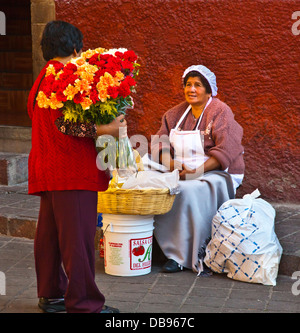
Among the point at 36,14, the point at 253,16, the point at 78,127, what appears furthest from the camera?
the point at 36,14

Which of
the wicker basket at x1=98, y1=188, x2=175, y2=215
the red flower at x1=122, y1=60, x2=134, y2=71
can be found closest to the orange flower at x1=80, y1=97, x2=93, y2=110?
the red flower at x1=122, y1=60, x2=134, y2=71

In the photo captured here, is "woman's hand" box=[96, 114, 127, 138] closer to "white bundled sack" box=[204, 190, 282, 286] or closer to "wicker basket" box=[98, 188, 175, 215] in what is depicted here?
"wicker basket" box=[98, 188, 175, 215]

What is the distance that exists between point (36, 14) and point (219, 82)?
215cm

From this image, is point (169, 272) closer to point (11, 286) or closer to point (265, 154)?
point (11, 286)

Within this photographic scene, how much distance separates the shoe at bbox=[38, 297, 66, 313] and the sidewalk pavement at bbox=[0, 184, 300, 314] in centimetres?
6

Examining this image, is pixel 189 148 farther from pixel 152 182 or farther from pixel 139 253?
pixel 139 253

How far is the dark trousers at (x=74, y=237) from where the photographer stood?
12.1 ft

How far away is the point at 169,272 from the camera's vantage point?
482cm

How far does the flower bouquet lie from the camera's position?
11.3ft

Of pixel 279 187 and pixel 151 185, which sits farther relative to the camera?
pixel 279 187

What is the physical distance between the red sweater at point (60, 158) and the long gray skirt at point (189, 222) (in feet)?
4.42

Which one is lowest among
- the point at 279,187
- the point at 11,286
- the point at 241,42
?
the point at 11,286

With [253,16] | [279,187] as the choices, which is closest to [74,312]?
[279,187]

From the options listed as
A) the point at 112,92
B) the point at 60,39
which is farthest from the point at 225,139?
the point at 60,39
